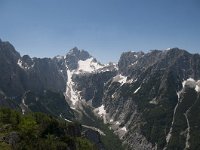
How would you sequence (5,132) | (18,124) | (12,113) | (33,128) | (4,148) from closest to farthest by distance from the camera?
(4,148)
(5,132)
(33,128)
(18,124)
(12,113)

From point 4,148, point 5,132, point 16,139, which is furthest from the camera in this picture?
point 5,132

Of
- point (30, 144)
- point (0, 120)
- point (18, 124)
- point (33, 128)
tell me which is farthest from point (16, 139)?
point (0, 120)

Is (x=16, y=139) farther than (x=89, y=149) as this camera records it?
No

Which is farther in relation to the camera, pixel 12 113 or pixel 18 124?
pixel 12 113

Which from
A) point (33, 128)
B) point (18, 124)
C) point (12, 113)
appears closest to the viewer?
point (33, 128)

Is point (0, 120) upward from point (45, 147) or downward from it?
upward

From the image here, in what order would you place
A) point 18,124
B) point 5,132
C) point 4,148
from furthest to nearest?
1. point 18,124
2. point 5,132
3. point 4,148

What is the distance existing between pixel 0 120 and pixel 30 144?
43.7 metres

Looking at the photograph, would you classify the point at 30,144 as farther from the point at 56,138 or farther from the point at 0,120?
the point at 0,120

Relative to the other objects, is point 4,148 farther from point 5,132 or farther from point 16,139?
point 5,132

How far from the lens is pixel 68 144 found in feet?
551

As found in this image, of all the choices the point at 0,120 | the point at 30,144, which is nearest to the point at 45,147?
the point at 30,144

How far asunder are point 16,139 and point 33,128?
19858mm

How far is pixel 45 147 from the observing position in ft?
472
